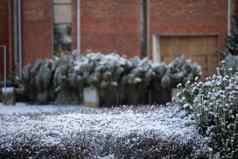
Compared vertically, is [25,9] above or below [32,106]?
above

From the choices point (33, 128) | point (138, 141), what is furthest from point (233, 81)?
point (33, 128)

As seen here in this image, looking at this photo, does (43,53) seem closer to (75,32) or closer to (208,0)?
(75,32)

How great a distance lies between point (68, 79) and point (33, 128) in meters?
6.48

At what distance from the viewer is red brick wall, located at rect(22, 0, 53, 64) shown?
49.0 feet

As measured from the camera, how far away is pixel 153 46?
50.1 feet

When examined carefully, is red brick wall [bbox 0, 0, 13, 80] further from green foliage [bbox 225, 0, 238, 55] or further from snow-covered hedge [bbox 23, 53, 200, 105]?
green foliage [bbox 225, 0, 238, 55]

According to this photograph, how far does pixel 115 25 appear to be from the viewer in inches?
592

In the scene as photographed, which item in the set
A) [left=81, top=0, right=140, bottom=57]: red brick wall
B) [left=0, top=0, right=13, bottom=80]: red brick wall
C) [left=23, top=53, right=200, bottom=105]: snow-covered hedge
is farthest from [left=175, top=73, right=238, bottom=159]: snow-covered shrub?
[left=0, top=0, right=13, bottom=80]: red brick wall

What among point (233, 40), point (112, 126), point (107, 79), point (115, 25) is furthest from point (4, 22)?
point (112, 126)

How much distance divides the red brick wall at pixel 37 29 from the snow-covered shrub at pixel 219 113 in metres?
9.50

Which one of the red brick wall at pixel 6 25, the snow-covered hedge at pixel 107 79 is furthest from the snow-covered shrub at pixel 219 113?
the red brick wall at pixel 6 25

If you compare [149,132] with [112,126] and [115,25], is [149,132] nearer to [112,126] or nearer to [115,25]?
[112,126]

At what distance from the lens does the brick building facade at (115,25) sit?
1494cm

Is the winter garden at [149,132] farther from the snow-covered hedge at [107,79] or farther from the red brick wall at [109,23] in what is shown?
the red brick wall at [109,23]
